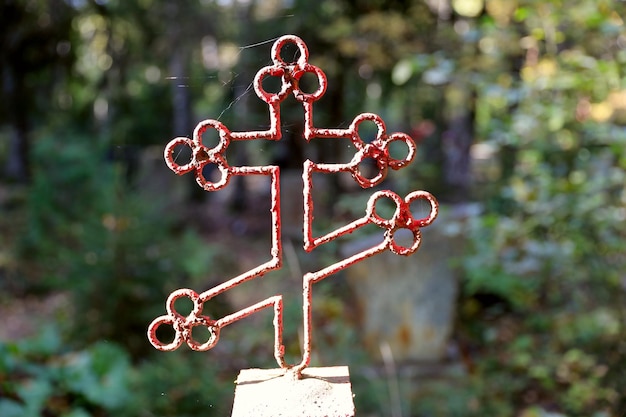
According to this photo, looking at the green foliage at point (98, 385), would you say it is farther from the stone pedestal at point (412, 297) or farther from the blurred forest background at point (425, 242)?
the stone pedestal at point (412, 297)

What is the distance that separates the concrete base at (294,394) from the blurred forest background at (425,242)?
0.84 m

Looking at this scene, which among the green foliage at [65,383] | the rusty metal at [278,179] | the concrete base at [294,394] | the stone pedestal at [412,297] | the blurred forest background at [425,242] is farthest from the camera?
the stone pedestal at [412,297]

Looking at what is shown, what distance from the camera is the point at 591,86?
2.83 meters

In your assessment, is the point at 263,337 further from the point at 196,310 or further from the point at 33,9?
the point at 33,9

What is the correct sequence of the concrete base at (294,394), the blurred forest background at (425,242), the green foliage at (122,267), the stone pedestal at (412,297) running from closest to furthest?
the concrete base at (294,394), the blurred forest background at (425,242), the green foliage at (122,267), the stone pedestal at (412,297)

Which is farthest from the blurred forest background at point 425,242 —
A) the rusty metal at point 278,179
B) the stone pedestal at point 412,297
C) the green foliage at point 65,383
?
the rusty metal at point 278,179

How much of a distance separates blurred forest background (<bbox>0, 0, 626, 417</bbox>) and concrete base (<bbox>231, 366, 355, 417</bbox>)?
84 cm

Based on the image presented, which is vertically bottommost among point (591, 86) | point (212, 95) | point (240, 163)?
point (591, 86)

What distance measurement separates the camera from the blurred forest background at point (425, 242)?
312 cm

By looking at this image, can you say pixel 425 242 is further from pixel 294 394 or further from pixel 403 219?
pixel 294 394

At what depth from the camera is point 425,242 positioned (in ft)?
14.8

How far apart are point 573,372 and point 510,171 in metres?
4.15

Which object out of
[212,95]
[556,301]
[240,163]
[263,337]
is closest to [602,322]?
[556,301]

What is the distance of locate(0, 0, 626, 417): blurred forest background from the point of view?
3.12 meters
